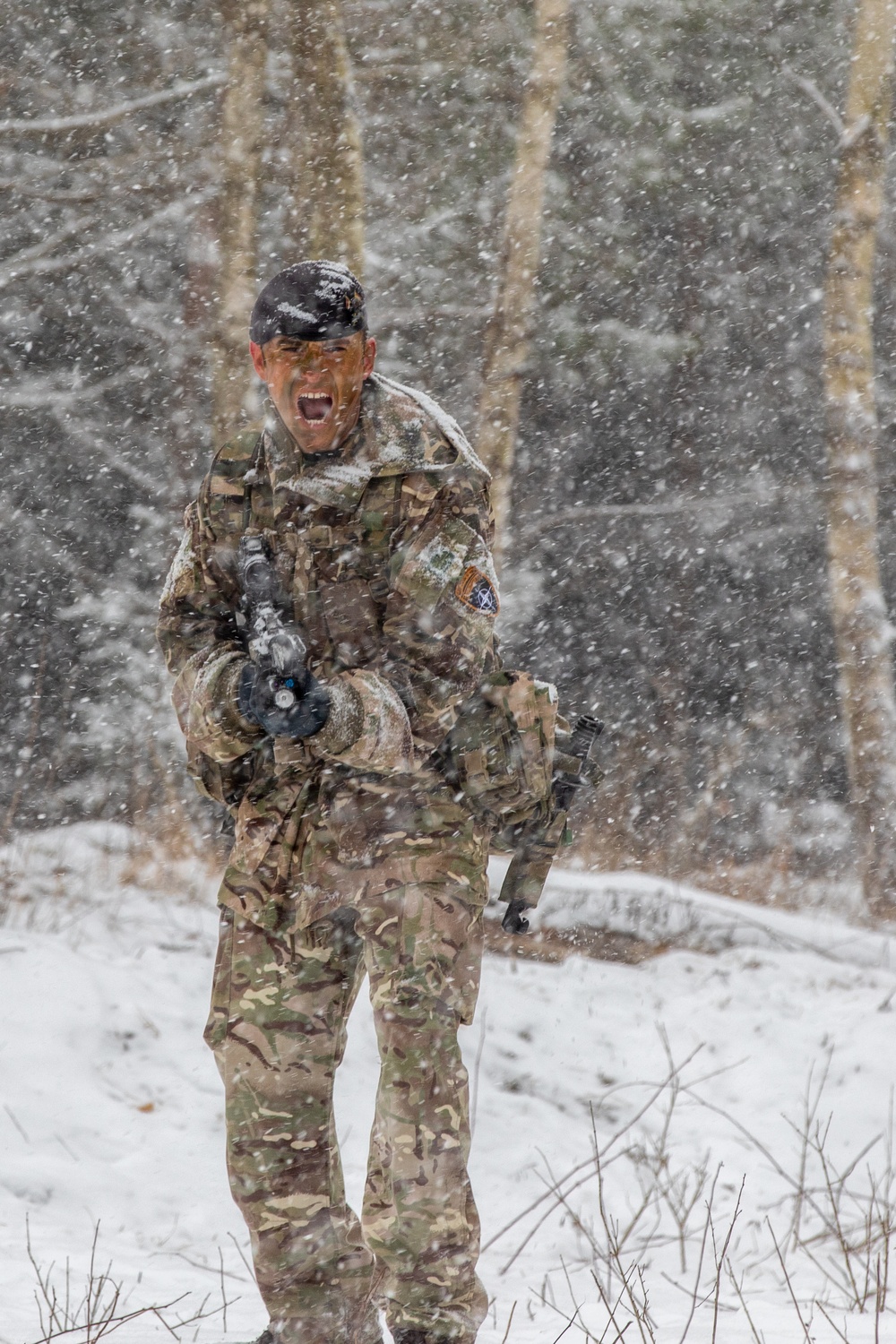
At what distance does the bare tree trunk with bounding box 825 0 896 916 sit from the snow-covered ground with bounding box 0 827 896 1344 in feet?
7.65

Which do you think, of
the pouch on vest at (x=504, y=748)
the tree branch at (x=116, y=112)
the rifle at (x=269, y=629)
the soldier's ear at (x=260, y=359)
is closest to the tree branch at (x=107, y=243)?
the tree branch at (x=116, y=112)

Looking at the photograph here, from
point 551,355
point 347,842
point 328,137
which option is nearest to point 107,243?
point 328,137

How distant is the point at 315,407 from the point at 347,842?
82 cm

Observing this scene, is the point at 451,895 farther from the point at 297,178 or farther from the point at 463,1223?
the point at 297,178

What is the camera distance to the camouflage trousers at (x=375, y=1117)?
2.06m

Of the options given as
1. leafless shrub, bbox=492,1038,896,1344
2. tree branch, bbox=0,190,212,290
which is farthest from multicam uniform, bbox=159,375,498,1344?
tree branch, bbox=0,190,212,290

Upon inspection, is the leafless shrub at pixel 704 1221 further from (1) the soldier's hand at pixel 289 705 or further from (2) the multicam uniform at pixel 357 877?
(1) the soldier's hand at pixel 289 705

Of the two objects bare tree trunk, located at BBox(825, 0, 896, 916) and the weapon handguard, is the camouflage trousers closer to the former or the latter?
the weapon handguard

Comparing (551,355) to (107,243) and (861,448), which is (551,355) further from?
(107,243)

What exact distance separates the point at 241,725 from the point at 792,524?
918 centimetres

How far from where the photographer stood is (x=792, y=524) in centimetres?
1046

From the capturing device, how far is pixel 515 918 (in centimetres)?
240

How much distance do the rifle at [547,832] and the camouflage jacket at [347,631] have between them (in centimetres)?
18

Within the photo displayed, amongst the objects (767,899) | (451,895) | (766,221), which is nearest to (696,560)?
(766,221)
